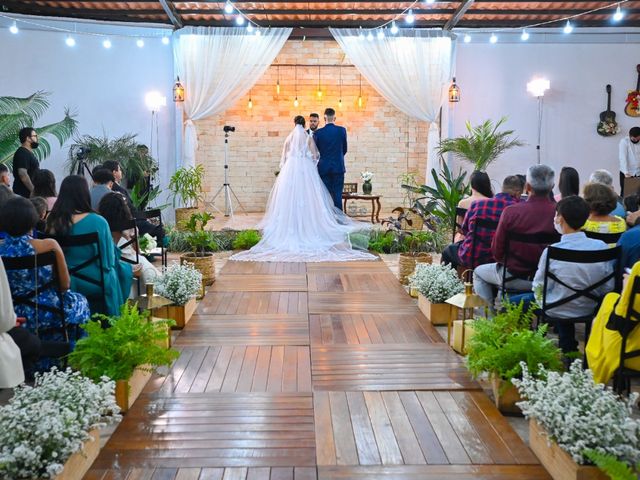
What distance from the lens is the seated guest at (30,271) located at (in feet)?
10.9

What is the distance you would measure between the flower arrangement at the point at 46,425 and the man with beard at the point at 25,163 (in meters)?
4.77

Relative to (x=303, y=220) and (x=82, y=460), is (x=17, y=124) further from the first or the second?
(x=82, y=460)

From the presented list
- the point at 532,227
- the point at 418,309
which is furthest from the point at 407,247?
the point at 532,227

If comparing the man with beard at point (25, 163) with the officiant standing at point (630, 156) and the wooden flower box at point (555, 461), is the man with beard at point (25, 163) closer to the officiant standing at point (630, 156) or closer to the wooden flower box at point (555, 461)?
the wooden flower box at point (555, 461)

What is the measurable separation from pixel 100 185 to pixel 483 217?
3.30 metres

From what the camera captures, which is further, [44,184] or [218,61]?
[218,61]

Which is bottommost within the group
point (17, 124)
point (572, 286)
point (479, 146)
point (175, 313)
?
point (175, 313)

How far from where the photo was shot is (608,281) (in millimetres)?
3557

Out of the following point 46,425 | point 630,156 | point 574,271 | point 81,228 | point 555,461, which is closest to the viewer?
point 46,425

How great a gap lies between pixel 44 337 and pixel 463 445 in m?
2.33

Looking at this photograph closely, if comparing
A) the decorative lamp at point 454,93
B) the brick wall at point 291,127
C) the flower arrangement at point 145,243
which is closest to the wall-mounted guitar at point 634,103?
the decorative lamp at point 454,93

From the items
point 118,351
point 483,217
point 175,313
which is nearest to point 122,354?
point 118,351

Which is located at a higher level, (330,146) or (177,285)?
(330,146)

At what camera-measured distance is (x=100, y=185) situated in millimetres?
5582
